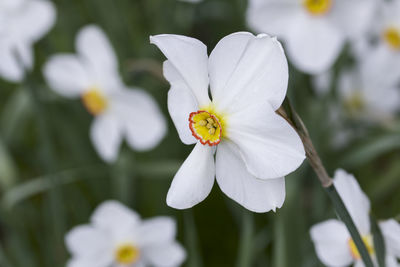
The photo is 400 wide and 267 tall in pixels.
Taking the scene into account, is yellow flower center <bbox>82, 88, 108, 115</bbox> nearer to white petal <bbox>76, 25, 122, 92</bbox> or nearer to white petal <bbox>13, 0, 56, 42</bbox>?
white petal <bbox>76, 25, 122, 92</bbox>

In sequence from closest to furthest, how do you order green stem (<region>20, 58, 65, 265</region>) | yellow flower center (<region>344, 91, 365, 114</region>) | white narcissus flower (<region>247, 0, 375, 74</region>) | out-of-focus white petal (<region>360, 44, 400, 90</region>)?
green stem (<region>20, 58, 65, 265</region>) → white narcissus flower (<region>247, 0, 375, 74</region>) → out-of-focus white petal (<region>360, 44, 400, 90</region>) → yellow flower center (<region>344, 91, 365, 114</region>)

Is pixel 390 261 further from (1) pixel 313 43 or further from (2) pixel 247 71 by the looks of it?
(1) pixel 313 43

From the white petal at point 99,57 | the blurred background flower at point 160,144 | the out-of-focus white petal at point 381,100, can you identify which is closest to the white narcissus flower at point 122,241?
the blurred background flower at point 160,144

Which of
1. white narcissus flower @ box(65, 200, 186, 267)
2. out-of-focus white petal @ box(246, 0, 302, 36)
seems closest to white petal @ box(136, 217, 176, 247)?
white narcissus flower @ box(65, 200, 186, 267)

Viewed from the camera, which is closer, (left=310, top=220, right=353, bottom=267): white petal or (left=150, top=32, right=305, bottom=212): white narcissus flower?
(left=150, top=32, right=305, bottom=212): white narcissus flower

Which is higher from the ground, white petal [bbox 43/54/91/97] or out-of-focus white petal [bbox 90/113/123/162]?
white petal [bbox 43/54/91/97]

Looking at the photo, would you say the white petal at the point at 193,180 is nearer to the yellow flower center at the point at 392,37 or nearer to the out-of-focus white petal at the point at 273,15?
the out-of-focus white petal at the point at 273,15
